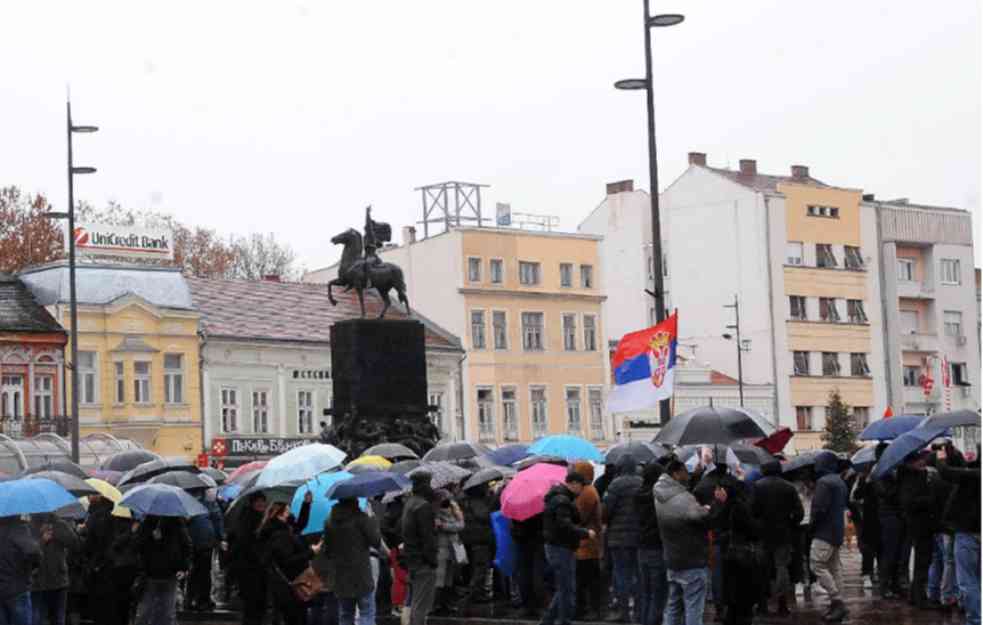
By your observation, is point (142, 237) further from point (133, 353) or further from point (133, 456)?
point (133, 456)

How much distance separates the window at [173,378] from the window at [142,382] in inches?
23.9

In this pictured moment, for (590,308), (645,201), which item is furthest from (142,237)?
(645,201)

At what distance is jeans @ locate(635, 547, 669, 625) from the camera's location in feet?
64.1

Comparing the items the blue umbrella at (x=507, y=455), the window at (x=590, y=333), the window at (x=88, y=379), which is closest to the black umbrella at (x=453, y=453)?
the blue umbrella at (x=507, y=455)

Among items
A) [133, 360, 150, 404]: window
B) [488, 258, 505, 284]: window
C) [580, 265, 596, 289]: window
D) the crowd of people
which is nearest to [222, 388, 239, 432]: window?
[133, 360, 150, 404]: window

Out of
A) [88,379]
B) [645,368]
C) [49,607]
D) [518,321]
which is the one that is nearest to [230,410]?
[88,379]

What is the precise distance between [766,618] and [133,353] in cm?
4599

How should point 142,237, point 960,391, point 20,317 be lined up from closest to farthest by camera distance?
point 20,317 < point 142,237 < point 960,391

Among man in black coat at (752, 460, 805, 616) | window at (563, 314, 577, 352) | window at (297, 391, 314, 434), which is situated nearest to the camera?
man in black coat at (752, 460, 805, 616)

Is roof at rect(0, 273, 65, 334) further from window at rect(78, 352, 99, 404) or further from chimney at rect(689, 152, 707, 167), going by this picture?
chimney at rect(689, 152, 707, 167)

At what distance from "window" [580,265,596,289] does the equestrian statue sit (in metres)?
43.9

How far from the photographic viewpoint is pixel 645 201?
85.6 meters

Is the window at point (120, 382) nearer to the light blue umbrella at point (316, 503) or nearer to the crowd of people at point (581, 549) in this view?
the crowd of people at point (581, 549)

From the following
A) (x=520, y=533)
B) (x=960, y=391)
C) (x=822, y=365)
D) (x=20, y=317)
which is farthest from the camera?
(x=960, y=391)
